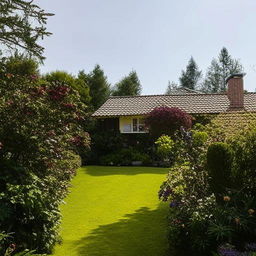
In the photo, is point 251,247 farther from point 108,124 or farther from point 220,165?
point 108,124

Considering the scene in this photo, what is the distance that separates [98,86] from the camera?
34.1 metres

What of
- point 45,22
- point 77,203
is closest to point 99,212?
point 77,203

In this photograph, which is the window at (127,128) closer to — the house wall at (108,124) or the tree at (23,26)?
the house wall at (108,124)

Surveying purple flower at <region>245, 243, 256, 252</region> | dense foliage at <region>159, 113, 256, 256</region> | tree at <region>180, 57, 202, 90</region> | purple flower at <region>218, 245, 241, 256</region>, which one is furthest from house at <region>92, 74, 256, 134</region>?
tree at <region>180, 57, 202, 90</region>

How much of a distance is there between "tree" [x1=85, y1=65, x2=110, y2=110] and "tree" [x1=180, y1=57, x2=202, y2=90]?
3602 centimetres

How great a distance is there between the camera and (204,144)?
882cm

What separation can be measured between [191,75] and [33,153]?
6402 cm

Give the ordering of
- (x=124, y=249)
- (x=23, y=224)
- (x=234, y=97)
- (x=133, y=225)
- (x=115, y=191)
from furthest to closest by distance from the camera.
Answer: (x=234, y=97) → (x=115, y=191) → (x=133, y=225) → (x=124, y=249) → (x=23, y=224)

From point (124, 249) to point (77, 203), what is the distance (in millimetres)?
4249

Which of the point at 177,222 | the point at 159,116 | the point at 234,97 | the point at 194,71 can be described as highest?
the point at 194,71

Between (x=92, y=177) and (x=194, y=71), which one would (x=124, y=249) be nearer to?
(x=92, y=177)

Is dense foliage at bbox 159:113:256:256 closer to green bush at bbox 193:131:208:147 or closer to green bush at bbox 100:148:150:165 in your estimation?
green bush at bbox 193:131:208:147

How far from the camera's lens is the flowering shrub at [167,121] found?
816 inches

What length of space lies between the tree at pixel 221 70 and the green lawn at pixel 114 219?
166 feet
